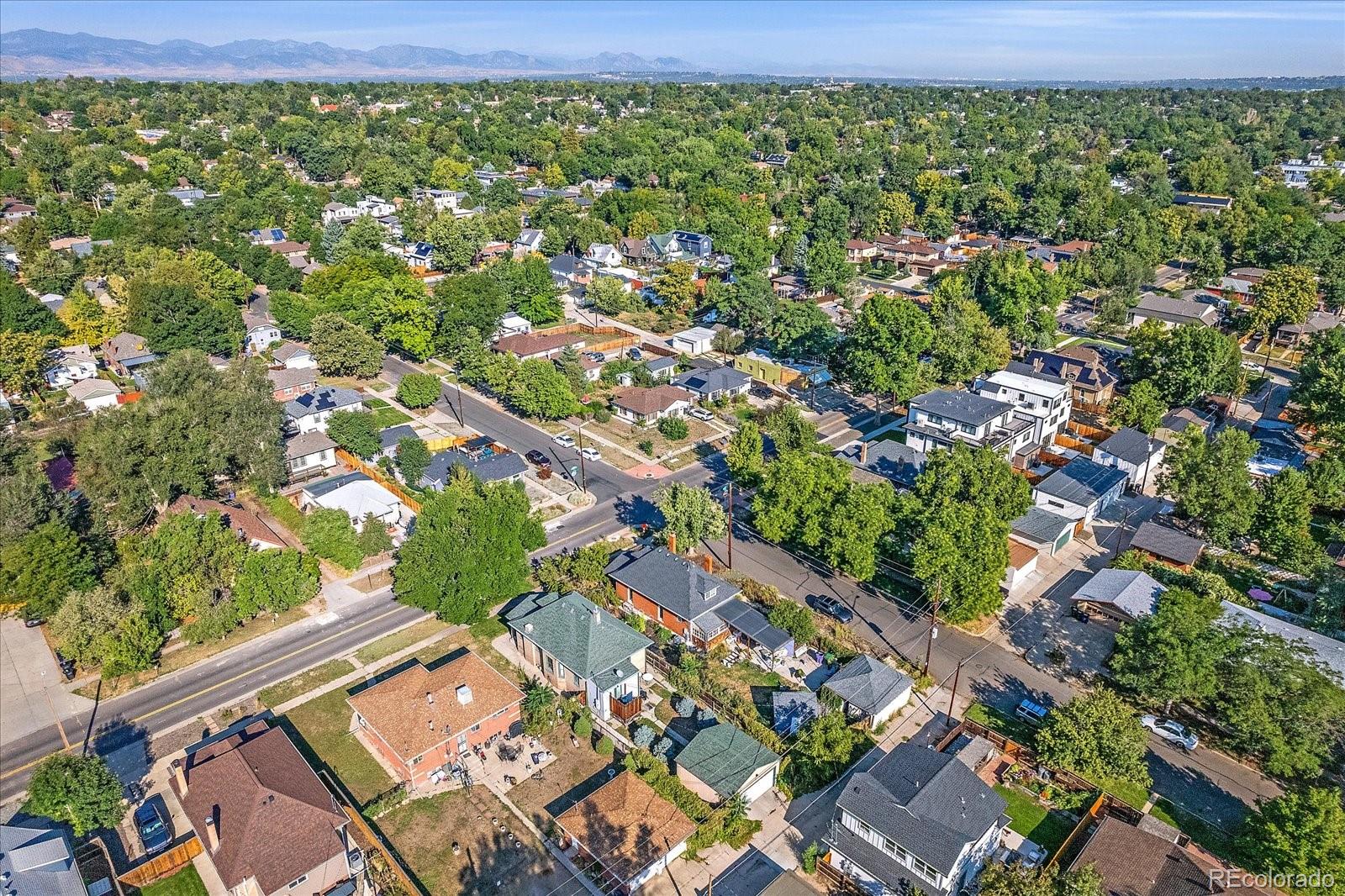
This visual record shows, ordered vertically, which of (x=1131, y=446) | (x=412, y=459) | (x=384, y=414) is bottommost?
(x=384, y=414)

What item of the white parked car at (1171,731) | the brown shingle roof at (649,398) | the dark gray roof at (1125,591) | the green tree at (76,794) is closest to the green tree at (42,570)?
the green tree at (76,794)

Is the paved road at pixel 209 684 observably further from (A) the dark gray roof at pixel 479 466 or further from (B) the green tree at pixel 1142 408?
(B) the green tree at pixel 1142 408

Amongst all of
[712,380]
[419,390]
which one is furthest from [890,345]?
[419,390]

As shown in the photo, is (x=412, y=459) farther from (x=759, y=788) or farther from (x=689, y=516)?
(x=759, y=788)

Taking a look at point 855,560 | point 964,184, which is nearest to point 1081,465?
point 855,560

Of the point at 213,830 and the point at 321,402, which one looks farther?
the point at 321,402

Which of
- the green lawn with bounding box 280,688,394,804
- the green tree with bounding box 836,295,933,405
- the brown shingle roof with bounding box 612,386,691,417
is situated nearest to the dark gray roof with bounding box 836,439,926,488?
the green tree with bounding box 836,295,933,405
